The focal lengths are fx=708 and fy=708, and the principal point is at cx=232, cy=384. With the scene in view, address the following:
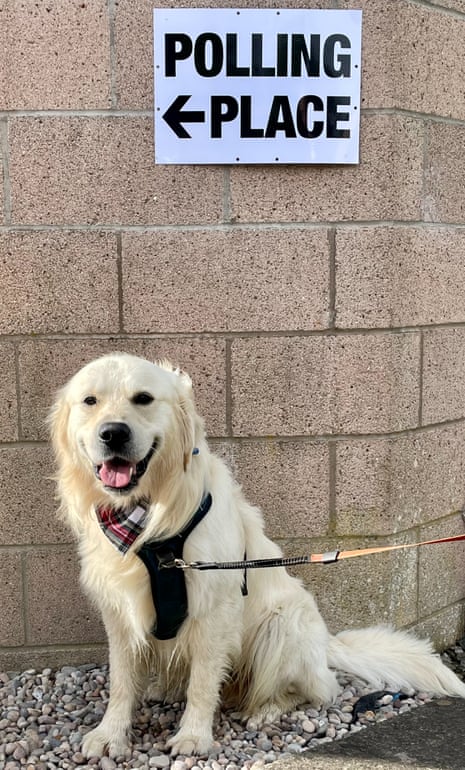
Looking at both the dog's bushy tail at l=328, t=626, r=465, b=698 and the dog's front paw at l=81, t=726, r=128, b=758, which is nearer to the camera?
the dog's front paw at l=81, t=726, r=128, b=758

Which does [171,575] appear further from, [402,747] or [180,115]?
[180,115]

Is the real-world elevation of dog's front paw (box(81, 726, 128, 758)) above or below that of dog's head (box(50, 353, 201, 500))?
below

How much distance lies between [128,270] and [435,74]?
1.66 metres

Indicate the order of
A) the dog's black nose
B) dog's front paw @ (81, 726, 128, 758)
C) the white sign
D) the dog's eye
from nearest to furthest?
the dog's black nose < the dog's eye < dog's front paw @ (81, 726, 128, 758) < the white sign

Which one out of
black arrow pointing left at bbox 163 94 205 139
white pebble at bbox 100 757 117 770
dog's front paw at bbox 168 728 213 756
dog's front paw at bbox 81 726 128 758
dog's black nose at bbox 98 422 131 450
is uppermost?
black arrow pointing left at bbox 163 94 205 139

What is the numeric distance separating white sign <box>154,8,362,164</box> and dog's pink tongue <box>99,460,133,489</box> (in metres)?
1.47

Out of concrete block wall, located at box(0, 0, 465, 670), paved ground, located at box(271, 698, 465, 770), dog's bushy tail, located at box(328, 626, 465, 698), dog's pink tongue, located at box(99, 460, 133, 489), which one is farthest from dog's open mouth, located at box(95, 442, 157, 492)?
dog's bushy tail, located at box(328, 626, 465, 698)

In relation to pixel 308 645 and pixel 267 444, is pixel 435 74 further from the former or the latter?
pixel 308 645

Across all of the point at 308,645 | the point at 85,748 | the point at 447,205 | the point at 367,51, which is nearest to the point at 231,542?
the point at 308,645

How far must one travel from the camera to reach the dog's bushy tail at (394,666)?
302 cm

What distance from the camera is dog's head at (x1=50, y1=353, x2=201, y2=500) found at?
2.26m

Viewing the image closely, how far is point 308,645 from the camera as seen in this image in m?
2.81

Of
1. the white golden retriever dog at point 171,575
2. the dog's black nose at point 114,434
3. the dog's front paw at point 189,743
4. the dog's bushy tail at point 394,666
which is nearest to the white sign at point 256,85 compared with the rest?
the white golden retriever dog at point 171,575

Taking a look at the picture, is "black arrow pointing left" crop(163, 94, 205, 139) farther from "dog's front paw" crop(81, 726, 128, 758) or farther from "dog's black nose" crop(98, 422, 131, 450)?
"dog's front paw" crop(81, 726, 128, 758)
